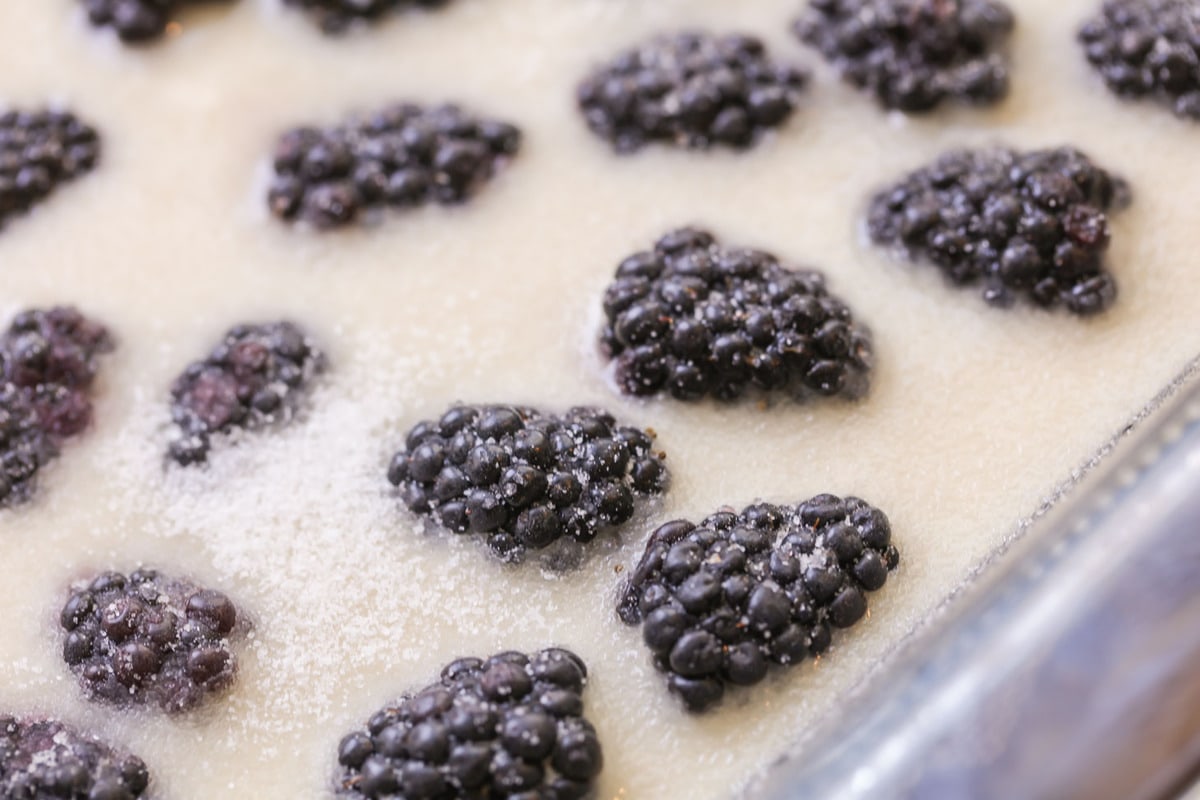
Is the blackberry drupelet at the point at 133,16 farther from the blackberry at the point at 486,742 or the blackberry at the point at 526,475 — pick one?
the blackberry at the point at 486,742

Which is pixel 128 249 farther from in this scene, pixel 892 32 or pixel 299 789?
pixel 892 32

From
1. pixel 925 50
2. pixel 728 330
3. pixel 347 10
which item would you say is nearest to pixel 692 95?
pixel 925 50

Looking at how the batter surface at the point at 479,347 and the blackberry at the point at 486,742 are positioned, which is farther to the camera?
the batter surface at the point at 479,347

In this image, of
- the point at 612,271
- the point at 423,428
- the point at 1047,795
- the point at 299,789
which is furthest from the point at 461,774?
the point at 612,271

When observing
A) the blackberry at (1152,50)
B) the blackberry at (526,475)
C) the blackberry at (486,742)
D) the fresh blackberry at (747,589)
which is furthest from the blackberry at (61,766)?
the blackberry at (1152,50)

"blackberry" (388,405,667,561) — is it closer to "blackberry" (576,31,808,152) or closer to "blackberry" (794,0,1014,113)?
"blackberry" (576,31,808,152)
